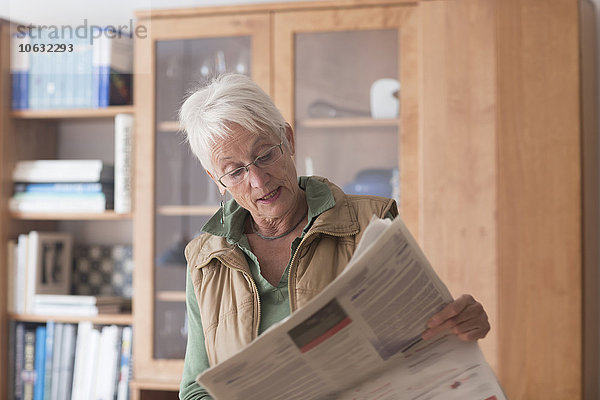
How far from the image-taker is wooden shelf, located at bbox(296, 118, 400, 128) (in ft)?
7.52

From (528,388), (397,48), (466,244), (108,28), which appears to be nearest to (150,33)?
(108,28)

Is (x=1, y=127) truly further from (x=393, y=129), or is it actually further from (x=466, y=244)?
(x=466, y=244)

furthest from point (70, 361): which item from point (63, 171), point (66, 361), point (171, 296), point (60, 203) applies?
point (63, 171)

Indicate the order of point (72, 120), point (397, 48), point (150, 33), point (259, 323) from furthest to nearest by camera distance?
point (72, 120), point (150, 33), point (397, 48), point (259, 323)

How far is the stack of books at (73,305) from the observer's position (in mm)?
2494

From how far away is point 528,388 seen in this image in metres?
2.05

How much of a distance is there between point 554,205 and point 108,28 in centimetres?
172

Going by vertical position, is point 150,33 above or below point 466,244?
above

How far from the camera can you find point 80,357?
2.51 metres

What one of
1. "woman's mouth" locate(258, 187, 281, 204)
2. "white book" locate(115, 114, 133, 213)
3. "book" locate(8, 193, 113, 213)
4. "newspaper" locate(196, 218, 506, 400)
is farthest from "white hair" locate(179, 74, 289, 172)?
"book" locate(8, 193, 113, 213)

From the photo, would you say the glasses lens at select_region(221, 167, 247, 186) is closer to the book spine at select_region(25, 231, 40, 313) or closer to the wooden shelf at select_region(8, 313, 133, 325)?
the wooden shelf at select_region(8, 313, 133, 325)

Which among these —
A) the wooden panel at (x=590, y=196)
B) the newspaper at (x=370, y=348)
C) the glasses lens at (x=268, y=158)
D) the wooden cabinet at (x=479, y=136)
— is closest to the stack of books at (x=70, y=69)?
the wooden cabinet at (x=479, y=136)

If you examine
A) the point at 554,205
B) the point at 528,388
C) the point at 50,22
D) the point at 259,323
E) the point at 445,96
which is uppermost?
the point at 50,22

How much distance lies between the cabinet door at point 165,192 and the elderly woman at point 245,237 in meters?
1.20
